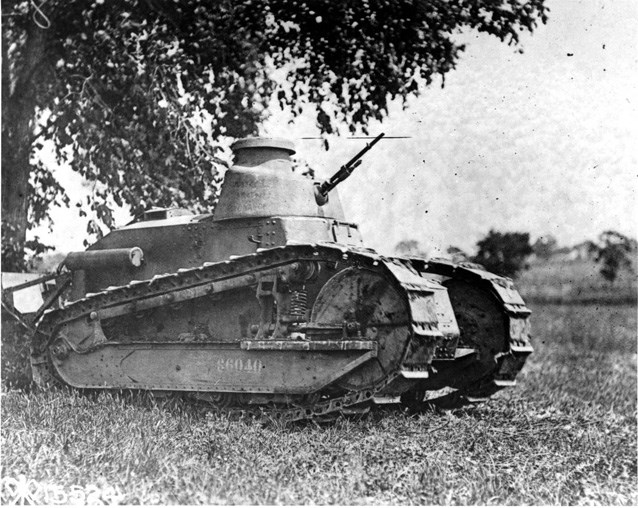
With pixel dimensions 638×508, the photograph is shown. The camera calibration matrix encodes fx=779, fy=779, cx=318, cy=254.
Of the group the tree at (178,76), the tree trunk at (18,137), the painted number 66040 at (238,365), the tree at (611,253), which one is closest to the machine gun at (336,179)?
the tree at (178,76)

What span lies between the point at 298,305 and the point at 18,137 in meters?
5.70

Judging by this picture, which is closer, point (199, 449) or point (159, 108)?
point (199, 449)

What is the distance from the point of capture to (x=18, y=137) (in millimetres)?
11391

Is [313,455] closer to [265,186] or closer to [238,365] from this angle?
[238,365]

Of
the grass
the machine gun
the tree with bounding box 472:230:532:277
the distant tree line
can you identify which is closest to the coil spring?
the machine gun

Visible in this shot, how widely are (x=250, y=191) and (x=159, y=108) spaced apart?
3334 millimetres

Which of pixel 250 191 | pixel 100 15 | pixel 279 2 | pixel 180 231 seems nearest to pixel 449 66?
pixel 279 2

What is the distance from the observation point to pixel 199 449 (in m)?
6.48

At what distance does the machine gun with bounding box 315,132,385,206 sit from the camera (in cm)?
964

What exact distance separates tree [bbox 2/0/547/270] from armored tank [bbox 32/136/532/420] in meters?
1.32

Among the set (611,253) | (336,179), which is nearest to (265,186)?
→ (336,179)

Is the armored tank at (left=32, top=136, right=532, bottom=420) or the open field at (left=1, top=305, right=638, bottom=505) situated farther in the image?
the armored tank at (left=32, top=136, right=532, bottom=420)

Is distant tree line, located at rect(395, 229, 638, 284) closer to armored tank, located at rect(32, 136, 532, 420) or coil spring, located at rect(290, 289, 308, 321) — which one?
armored tank, located at rect(32, 136, 532, 420)

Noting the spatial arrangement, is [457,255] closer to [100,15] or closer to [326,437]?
[100,15]
